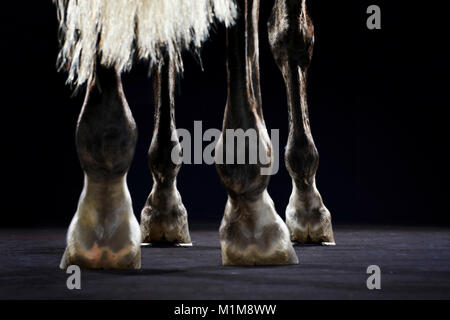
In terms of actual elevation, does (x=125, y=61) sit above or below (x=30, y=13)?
below

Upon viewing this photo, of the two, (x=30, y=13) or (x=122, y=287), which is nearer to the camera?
(x=122, y=287)

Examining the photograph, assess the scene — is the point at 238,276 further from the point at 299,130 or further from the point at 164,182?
the point at 299,130

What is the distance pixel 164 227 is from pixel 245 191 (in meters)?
1.07

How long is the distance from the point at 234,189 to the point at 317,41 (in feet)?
15.4

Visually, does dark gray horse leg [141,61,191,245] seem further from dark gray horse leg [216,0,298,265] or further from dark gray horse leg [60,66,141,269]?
dark gray horse leg [60,66,141,269]

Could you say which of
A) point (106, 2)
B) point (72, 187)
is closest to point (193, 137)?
point (72, 187)

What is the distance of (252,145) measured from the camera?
94.1 inches

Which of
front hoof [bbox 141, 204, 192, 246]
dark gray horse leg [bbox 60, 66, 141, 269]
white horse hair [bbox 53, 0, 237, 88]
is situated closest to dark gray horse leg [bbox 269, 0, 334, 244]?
front hoof [bbox 141, 204, 192, 246]

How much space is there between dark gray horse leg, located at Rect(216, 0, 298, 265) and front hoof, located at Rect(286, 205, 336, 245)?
39.9 inches

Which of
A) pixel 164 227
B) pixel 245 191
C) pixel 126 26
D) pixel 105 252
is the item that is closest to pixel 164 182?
pixel 164 227

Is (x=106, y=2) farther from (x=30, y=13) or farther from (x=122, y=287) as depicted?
(x=30, y=13)

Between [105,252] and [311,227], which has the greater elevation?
[105,252]

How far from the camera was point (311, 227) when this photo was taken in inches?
135

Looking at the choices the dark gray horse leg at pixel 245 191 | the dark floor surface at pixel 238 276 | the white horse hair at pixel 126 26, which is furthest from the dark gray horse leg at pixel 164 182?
the white horse hair at pixel 126 26
